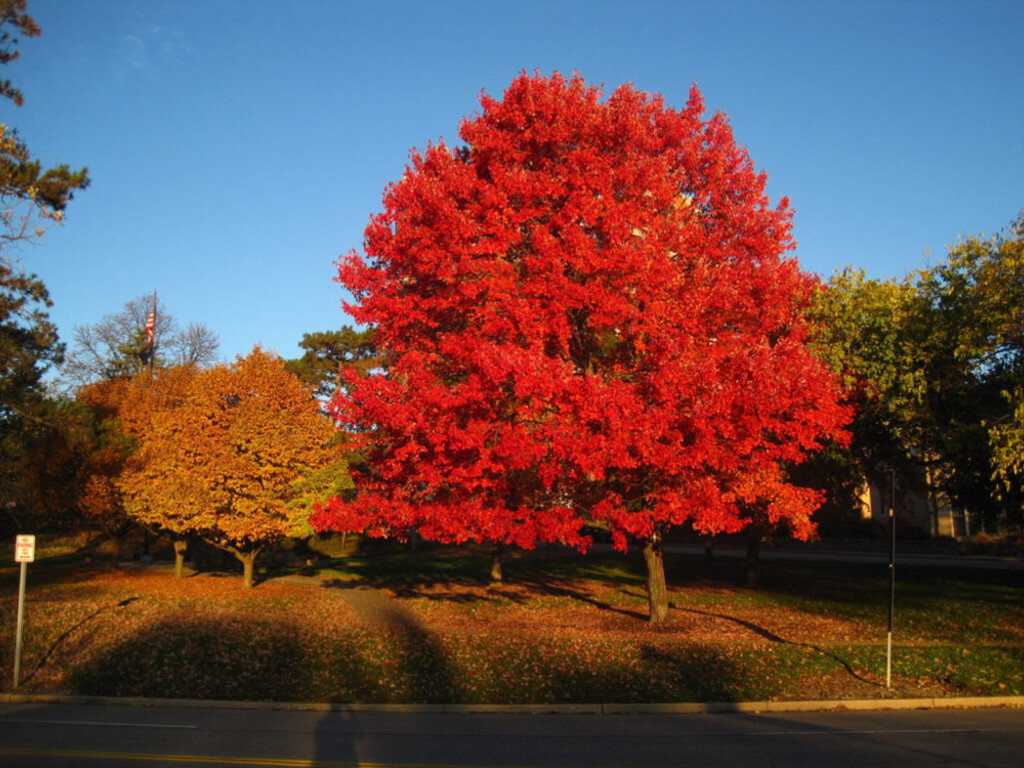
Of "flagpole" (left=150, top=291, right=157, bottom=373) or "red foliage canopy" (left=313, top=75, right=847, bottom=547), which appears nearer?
"red foliage canopy" (left=313, top=75, right=847, bottom=547)

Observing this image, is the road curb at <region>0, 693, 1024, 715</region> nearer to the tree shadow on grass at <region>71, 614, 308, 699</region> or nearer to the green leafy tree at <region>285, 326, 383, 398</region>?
the tree shadow on grass at <region>71, 614, 308, 699</region>

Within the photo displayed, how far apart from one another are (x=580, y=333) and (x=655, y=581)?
6564 millimetres

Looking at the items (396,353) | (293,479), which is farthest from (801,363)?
(293,479)

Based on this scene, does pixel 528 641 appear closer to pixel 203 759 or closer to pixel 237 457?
pixel 203 759

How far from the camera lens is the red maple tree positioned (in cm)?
1347

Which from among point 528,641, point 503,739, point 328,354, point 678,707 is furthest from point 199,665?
point 328,354

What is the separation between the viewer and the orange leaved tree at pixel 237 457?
90.5 feet

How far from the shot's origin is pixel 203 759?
9.67m

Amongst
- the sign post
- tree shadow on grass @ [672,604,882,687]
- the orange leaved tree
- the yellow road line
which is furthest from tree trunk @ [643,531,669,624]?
the orange leaved tree

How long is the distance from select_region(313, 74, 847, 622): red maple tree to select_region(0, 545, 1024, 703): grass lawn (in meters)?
2.52

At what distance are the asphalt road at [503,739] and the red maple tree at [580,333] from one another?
374 centimetres

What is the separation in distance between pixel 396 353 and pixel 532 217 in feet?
16.7

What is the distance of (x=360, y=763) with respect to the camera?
9430 millimetres

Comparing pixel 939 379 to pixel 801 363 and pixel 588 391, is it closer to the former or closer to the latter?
pixel 801 363
